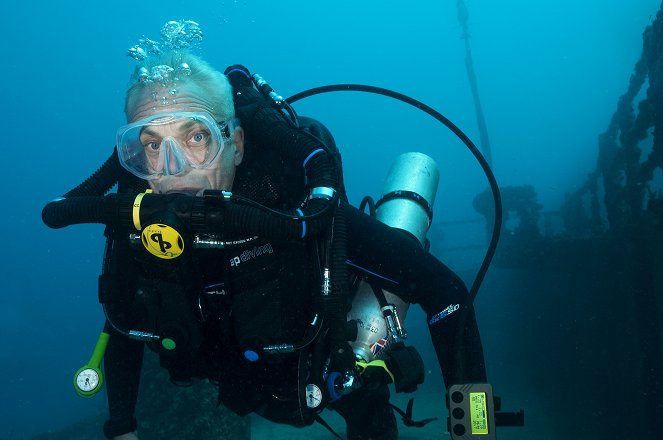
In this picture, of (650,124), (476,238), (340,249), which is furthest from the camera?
(476,238)

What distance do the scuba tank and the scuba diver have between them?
76mm

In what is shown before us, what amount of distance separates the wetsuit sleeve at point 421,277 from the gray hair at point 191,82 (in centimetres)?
100

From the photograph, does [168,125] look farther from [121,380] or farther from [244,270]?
[121,380]

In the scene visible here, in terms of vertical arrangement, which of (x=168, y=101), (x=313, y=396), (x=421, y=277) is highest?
(x=168, y=101)

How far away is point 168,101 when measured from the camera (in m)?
2.42

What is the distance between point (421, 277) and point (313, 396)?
0.92m

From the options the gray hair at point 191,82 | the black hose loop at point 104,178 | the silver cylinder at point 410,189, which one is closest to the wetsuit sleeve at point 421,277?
the silver cylinder at point 410,189

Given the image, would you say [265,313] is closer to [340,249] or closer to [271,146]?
[340,249]

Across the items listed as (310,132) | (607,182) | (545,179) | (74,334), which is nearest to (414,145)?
(545,179)

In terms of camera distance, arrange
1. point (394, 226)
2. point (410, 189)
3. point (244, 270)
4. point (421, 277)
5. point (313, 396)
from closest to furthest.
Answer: point (313, 396) < point (244, 270) < point (421, 277) < point (394, 226) < point (410, 189)

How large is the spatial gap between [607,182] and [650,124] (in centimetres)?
221

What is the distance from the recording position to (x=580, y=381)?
11.5 meters

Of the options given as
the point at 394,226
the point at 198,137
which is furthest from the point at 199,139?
the point at 394,226

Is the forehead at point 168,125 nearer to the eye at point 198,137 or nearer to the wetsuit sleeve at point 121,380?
the eye at point 198,137
